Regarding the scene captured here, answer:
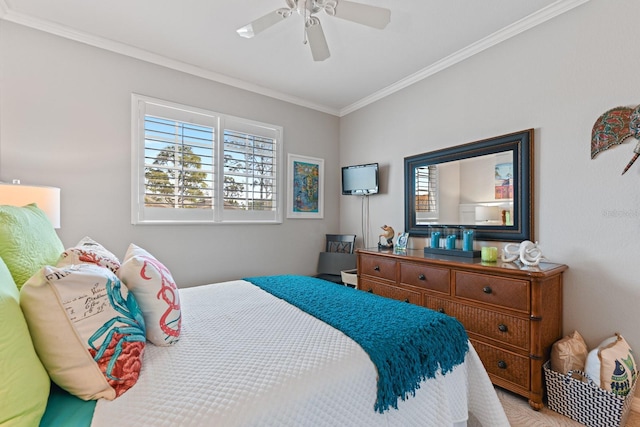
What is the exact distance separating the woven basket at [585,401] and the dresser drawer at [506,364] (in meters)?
0.12

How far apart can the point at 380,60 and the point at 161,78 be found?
6.73ft

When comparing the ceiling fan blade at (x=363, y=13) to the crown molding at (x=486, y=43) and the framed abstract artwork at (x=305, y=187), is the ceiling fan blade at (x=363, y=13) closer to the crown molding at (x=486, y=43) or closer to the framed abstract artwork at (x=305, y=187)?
the crown molding at (x=486, y=43)

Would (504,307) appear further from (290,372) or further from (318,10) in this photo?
(318,10)

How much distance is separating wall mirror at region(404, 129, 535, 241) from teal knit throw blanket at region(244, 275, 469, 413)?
134 cm

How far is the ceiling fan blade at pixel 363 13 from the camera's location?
1.60m

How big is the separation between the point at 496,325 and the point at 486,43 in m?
2.21

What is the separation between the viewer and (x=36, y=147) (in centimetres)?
217

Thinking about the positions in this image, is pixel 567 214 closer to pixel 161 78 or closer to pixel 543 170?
pixel 543 170

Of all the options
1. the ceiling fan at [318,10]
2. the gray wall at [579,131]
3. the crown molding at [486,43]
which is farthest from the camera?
the crown molding at [486,43]

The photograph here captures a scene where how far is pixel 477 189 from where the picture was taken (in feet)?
8.05

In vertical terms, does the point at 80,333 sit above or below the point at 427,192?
below

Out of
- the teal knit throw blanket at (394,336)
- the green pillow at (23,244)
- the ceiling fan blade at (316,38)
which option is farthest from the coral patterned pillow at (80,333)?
the ceiling fan blade at (316,38)

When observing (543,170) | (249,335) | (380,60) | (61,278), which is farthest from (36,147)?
(543,170)

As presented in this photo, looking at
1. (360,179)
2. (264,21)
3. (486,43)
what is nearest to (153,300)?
(264,21)
